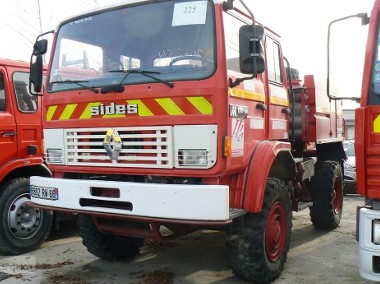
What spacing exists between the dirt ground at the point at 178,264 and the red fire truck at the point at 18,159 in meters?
0.25

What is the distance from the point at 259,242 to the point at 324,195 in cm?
279

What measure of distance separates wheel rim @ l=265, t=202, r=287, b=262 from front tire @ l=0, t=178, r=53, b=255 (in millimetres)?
3051

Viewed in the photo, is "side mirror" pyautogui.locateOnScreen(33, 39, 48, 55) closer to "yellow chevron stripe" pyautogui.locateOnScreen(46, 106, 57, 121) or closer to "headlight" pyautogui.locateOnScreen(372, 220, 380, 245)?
"yellow chevron stripe" pyautogui.locateOnScreen(46, 106, 57, 121)

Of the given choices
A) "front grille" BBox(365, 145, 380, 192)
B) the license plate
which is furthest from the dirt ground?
"front grille" BBox(365, 145, 380, 192)

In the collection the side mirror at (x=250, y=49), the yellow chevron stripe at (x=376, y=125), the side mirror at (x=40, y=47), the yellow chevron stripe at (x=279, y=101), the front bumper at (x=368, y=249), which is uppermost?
the side mirror at (x=40, y=47)

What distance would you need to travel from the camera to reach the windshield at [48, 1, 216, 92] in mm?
3725

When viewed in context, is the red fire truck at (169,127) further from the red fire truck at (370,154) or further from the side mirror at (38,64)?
the red fire truck at (370,154)

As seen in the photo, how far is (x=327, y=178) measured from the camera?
6449 mm

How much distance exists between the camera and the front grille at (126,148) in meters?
3.69

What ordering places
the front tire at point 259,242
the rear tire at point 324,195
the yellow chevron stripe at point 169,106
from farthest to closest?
the rear tire at point 324,195 < the front tire at point 259,242 < the yellow chevron stripe at point 169,106

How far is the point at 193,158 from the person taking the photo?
3572mm

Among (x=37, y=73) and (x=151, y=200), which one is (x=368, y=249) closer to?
(x=151, y=200)

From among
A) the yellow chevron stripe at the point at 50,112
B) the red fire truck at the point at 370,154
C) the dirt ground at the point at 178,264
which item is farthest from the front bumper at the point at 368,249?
the yellow chevron stripe at the point at 50,112

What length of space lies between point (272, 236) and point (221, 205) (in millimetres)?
1228
